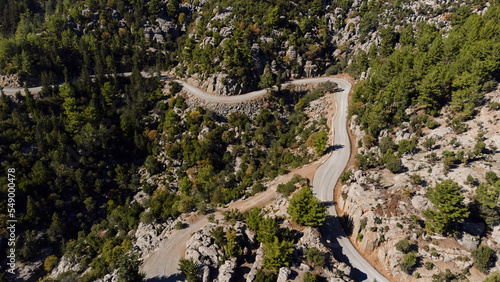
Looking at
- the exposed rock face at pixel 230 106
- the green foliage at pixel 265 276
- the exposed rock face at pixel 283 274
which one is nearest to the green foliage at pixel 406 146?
the exposed rock face at pixel 283 274

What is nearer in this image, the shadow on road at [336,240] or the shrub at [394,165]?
the shadow on road at [336,240]

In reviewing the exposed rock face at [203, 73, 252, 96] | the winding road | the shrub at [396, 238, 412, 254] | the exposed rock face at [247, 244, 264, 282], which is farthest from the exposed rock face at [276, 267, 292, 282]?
the exposed rock face at [203, 73, 252, 96]

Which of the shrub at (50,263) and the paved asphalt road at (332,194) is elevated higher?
the paved asphalt road at (332,194)

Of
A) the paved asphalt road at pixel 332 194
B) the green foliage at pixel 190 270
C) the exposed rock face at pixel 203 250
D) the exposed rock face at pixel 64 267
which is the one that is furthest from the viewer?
the exposed rock face at pixel 64 267

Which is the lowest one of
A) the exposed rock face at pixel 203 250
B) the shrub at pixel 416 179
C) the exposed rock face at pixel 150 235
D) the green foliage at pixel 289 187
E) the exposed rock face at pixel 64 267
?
the exposed rock face at pixel 64 267

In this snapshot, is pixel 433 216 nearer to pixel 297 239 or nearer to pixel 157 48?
pixel 297 239

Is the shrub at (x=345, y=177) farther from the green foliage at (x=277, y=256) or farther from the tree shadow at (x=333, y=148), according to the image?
the green foliage at (x=277, y=256)

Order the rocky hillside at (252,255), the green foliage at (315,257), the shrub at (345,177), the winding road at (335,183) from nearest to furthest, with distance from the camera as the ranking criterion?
1. the rocky hillside at (252,255)
2. the green foliage at (315,257)
3. the winding road at (335,183)
4. the shrub at (345,177)

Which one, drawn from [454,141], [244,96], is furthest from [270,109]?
[454,141]
